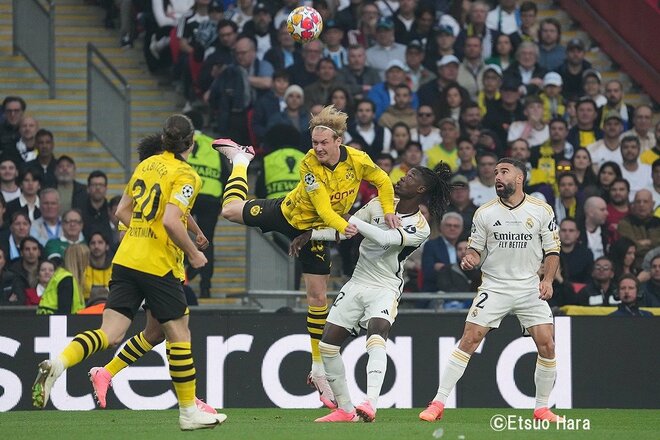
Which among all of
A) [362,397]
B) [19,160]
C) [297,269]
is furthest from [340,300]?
[19,160]

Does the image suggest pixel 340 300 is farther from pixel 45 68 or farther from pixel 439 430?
pixel 45 68

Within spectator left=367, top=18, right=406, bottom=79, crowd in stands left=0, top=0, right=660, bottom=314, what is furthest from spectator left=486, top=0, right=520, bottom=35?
spectator left=367, top=18, right=406, bottom=79

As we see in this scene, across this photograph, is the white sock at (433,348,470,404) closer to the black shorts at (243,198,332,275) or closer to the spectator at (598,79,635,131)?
the black shorts at (243,198,332,275)

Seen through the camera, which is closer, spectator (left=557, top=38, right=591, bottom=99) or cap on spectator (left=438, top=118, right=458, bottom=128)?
cap on spectator (left=438, top=118, right=458, bottom=128)

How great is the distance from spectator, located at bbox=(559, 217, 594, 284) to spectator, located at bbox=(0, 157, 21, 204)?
6.89m

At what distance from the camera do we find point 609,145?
21.0 metres

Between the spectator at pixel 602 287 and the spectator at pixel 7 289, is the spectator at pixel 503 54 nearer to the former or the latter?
the spectator at pixel 602 287

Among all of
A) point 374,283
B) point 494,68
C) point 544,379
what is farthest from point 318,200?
point 494,68

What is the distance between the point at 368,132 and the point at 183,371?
8652 millimetres

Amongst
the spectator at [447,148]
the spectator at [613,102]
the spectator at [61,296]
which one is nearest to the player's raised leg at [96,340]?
the spectator at [61,296]

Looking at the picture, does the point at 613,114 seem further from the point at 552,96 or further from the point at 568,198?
the point at 568,198

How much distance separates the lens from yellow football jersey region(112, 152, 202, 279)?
1205cm

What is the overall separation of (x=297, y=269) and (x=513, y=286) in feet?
18.6

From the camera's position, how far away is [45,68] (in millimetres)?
21688
